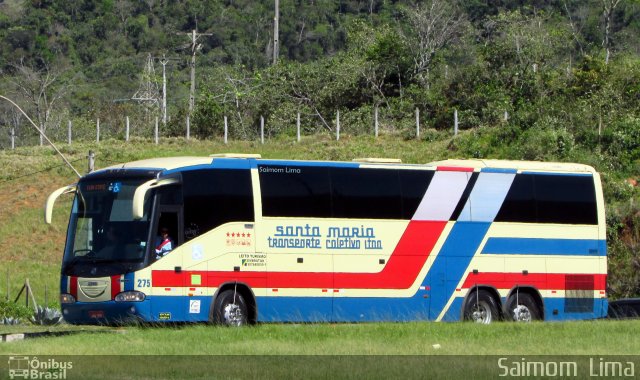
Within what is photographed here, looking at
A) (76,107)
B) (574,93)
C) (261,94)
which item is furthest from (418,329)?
(76,107)

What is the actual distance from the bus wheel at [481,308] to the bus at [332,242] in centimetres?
3

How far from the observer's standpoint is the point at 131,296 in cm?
1978

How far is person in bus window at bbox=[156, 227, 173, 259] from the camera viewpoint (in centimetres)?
2009

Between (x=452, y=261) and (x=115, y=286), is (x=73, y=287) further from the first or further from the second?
(x=452, y=261)

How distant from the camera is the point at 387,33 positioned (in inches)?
2618

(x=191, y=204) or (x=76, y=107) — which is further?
(x=76, y=107)

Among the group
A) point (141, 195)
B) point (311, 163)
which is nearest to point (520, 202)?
point (311, 163)

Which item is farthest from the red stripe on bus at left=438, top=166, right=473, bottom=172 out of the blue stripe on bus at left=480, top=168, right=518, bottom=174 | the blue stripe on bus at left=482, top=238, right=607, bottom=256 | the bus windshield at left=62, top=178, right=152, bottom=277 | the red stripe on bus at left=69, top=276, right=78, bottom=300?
the red stripe on bus at left=69, top=276, right=78, bottom=300

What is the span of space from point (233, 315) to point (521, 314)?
20.9ft

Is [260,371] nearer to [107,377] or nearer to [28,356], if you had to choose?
[107,377]

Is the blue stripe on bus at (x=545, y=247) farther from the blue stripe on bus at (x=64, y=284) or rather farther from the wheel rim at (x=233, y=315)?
the blue stripe on bus at (x=64, y=284)

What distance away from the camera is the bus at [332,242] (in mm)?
20188

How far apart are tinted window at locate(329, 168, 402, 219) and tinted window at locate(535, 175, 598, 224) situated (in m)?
3.37

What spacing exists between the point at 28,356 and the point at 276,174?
7.11 meters
